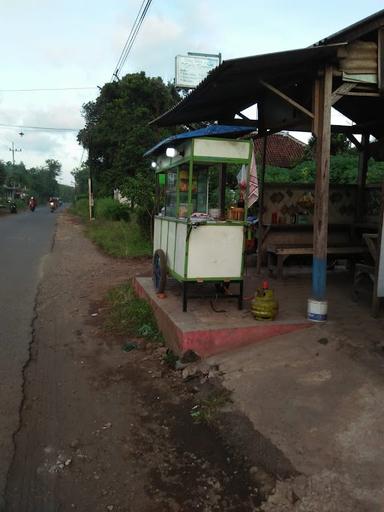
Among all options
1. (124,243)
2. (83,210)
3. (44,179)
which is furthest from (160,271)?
(44,179)

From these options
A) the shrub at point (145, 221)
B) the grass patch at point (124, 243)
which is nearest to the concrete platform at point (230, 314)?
the grass patch at point (124, 243)

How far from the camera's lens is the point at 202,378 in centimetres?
477

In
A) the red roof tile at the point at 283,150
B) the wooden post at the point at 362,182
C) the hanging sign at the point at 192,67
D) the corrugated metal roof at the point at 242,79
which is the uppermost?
the hanging sign at the point at 192,67

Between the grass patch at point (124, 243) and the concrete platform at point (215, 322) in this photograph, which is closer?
the concrete platform at point (215, 322)

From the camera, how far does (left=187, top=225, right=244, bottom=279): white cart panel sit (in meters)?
5.67

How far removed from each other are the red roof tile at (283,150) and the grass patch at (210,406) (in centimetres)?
2669

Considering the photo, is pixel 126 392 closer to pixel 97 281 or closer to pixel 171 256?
pixel 171 256

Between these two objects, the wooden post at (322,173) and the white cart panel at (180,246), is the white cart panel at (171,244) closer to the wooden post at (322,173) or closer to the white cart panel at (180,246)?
the white cart panel at (180,246)

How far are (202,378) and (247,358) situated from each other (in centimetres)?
50

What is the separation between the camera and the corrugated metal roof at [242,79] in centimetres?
482

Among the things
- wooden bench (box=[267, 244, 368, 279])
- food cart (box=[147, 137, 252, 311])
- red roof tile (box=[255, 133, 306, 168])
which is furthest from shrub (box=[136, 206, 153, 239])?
red roof tile (box=[255, 133, 306, 168])

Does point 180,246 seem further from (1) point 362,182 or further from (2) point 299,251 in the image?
(1) point 362,182

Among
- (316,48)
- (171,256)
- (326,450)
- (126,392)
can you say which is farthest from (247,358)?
(316,48)

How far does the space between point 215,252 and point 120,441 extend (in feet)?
8.67
